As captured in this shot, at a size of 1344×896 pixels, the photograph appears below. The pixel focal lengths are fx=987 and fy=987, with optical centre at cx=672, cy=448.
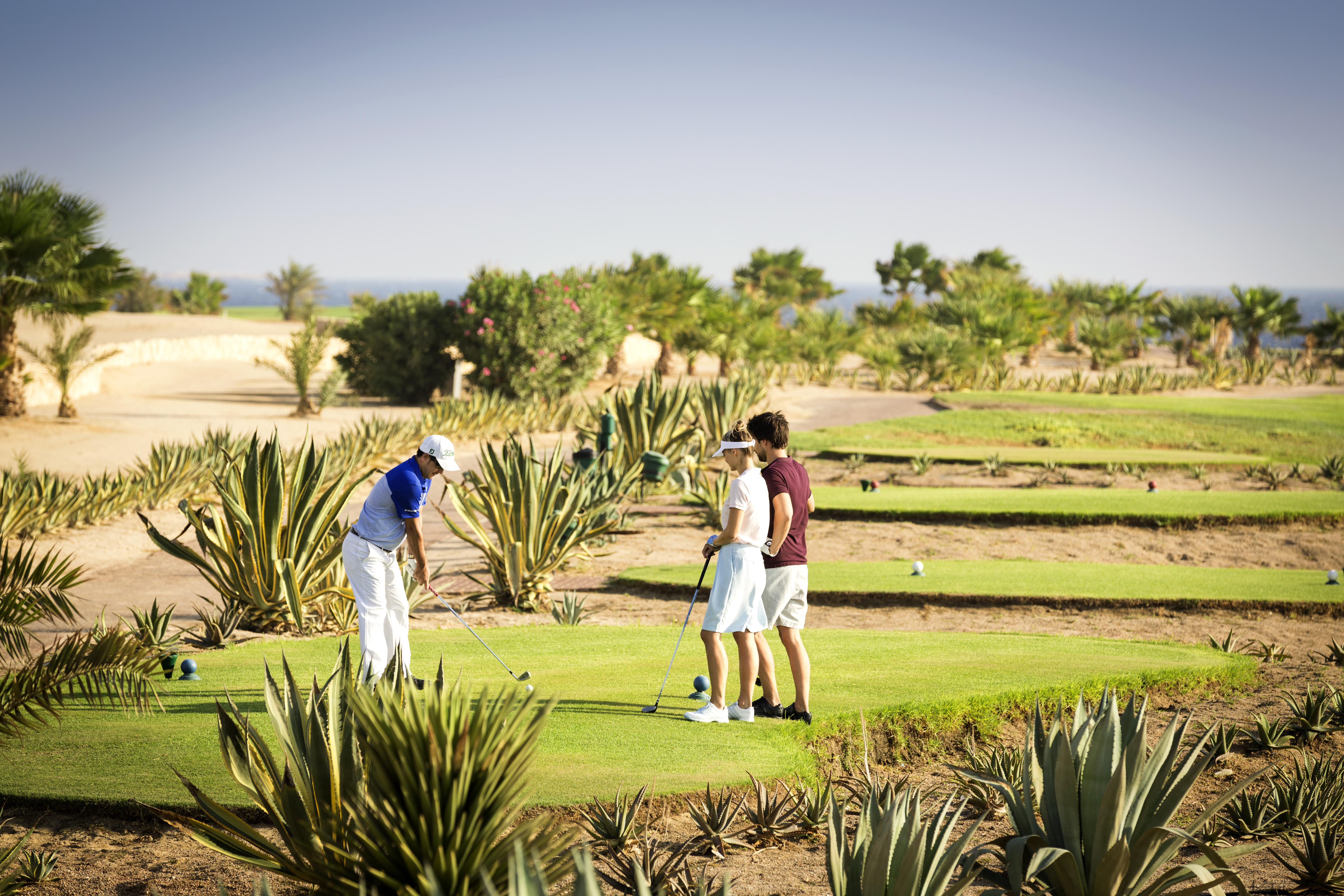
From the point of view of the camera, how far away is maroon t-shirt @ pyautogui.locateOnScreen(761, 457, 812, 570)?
17.2ft

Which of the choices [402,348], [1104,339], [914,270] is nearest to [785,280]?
[914,270]

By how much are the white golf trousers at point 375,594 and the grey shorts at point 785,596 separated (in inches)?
78.1

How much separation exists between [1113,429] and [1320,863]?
18856 millimetres

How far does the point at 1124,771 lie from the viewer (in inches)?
131

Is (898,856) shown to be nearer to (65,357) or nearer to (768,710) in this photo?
(768,710)

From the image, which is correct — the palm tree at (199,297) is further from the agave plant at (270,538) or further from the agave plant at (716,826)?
the agave plant at (716,826)

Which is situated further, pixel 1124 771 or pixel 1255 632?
pixel 1255 632

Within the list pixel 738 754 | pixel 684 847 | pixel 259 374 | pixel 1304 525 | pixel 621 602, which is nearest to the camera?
pixel 684 847

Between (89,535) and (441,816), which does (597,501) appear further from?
(441,816)

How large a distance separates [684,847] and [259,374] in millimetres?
38163

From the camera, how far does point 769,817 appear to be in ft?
14.3

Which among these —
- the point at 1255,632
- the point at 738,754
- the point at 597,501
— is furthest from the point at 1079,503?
the point at 738,754

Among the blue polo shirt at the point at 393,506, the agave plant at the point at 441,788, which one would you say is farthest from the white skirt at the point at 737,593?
the agave plant at the point at 441,788

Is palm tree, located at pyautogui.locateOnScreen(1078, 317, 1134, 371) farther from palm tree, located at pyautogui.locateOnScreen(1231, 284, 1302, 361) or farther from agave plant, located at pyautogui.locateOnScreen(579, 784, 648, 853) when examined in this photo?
agave plant, located at pyautogui.locateOnScreen(579, 784, 648, 853)
